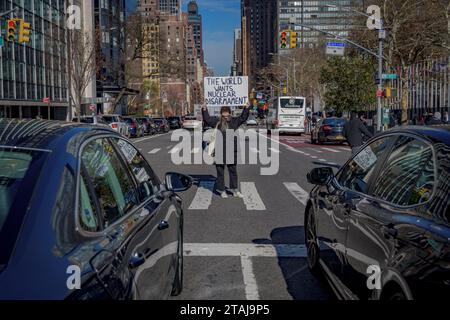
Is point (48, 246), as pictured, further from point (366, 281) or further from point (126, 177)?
point (366, 281)

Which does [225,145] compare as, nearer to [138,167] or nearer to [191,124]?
[138,167]

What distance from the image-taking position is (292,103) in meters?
48.6

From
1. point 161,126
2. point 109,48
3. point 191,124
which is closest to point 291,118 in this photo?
point 191,124

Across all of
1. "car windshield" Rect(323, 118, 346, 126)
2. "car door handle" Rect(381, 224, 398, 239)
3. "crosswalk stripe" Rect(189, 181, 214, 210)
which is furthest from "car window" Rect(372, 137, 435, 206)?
"car windshield" Rect(323, 118, 346, 126)

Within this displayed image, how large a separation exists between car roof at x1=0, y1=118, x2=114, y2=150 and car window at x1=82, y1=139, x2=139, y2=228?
16cm

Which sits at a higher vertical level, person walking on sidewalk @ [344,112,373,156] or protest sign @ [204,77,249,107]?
protest sign @ [204,77,249,107]

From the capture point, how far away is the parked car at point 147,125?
5007 centimetres

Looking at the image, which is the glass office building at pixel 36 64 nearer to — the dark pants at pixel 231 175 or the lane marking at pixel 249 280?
the dark pants at pixel 231 175

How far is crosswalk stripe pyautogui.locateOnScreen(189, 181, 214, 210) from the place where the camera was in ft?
33.7

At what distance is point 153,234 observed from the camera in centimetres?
357

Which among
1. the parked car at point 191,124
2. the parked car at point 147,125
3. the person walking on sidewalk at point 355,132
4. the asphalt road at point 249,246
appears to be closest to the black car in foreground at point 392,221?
the asphalt road at point 249,246

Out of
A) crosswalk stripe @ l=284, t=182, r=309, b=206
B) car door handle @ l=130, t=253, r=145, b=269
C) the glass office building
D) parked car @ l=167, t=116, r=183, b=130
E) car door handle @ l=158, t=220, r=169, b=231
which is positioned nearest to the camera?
car door handle @ l=130, t=253, r=145, b=269

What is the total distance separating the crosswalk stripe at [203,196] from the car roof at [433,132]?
6.31 m

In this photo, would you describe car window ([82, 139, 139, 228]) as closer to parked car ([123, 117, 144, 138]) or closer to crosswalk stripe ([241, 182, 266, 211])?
crosswalk stripe ([241, 182, 266, 211])
